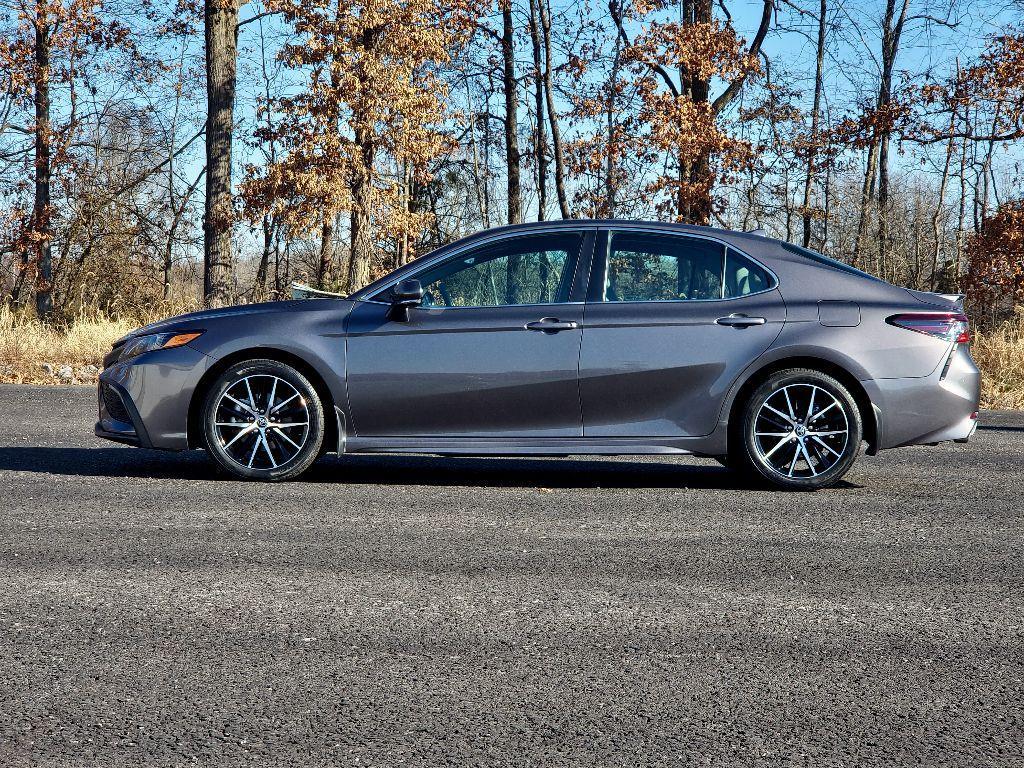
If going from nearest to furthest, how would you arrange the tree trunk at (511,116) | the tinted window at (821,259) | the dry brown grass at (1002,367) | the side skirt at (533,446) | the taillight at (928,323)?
the side skirt at (533,446) → the taillight at (928,323) → the tinted window at (821,259) → the dry brown grass at (1002,367) → the tree trunk at (511,116)

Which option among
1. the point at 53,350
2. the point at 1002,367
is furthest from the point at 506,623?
the point at 53,350

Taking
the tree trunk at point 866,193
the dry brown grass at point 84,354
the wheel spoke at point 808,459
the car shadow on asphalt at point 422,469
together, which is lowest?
the car shadow on asphalt at point 422,469

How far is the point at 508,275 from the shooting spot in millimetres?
7398

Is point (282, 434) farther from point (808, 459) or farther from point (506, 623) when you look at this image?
point (506, 623)

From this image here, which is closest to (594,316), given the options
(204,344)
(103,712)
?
(204,344)

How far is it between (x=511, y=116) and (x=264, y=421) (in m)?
26.0

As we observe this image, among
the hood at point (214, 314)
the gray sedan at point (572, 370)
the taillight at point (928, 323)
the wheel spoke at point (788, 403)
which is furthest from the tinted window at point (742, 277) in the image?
the hood at point (214, 314)

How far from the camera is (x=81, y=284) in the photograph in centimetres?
2814

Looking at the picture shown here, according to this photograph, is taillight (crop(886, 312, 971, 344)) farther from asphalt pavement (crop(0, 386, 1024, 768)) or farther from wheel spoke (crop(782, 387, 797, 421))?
asphalt pavement (crop(0, 386, 1024, 768))

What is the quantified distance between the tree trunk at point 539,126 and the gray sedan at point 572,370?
2404cm

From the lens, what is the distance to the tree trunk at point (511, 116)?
31.2 meters

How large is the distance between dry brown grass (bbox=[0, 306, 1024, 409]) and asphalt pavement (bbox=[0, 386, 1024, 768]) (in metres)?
8.41

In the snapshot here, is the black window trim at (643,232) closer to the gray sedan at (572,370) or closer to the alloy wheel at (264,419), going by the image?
the gray sedan at (572,370)

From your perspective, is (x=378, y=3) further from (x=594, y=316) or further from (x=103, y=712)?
(x=103, y=712)
